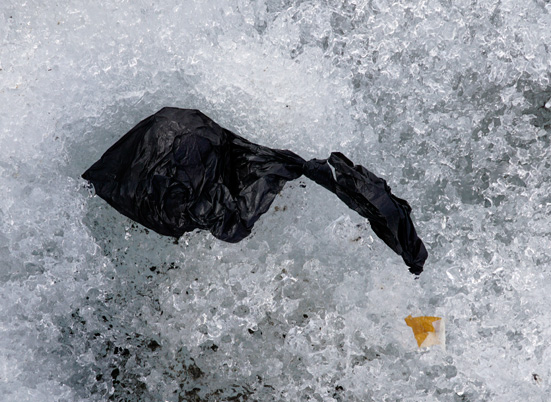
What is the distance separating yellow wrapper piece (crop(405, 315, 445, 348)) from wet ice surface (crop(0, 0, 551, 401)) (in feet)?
0.11

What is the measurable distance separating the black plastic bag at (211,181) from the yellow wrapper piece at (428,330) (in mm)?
197

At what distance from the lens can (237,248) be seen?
70.5 inches

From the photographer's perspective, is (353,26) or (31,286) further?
(353,26)

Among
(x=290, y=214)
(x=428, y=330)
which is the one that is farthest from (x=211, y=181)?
(x=428, y=330)

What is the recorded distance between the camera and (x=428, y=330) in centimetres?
174

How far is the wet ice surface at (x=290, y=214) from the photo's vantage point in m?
1.73

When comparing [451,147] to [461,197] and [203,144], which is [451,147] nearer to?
[461,197]

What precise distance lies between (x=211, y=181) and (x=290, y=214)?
35cm

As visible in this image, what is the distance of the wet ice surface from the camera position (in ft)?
5.68

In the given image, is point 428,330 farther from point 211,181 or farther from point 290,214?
point 211,181

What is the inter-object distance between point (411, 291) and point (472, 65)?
35.4 inches

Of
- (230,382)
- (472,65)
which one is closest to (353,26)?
(472,65)

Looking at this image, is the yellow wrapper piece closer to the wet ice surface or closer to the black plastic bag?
the wet ice surface

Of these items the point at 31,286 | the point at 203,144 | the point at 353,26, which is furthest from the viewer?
the point at 353,26
